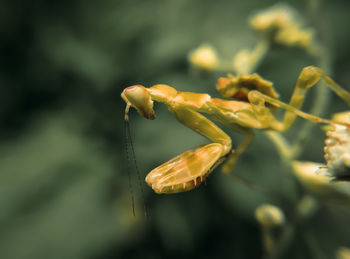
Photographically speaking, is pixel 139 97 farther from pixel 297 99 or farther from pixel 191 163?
pixel 297 99


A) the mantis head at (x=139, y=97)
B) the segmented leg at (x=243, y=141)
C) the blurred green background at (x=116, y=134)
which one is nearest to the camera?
the mantis head at (x=139, y=97)

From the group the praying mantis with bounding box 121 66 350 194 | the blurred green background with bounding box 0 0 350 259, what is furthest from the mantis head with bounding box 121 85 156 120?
the blurred green background with bounding box 0 0 350 259

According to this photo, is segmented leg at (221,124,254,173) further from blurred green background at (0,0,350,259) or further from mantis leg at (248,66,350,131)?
blurred green background at (0,0,350,259)

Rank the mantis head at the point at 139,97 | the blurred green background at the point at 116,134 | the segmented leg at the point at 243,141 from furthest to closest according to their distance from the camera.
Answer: the blurred green background at the point at 116,134 → the segmented leg at the point at 243,141 → the mantis head at the point at 139,97

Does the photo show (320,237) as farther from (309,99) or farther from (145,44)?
(145,44)

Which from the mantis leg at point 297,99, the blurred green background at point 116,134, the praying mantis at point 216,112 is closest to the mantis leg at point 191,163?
the praying mantis at point 216,112

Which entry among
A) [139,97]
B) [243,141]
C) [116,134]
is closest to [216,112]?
[243,141]

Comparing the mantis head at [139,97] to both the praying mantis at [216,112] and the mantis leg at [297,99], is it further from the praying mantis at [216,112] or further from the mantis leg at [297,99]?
the mantis leg at [297,99]
